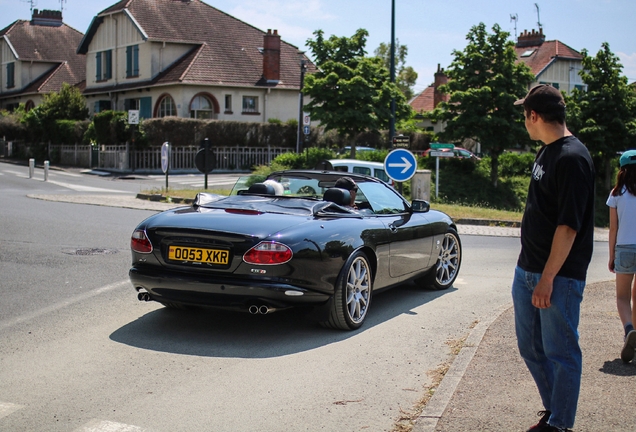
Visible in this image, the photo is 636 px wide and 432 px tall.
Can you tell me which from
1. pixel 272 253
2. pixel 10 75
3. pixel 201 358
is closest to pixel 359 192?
pixel 272 253

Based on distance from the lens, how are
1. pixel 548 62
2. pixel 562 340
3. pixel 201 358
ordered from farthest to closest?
pixel 548 62
pixel 201 358
pixel 562 340

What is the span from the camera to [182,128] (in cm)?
4059

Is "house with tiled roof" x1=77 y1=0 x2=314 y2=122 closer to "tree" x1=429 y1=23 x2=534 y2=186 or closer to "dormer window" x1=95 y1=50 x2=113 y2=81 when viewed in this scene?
"dormer window" x1=95 y1=50 x2=113 y2=81

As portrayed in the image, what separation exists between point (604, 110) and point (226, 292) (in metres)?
35.1

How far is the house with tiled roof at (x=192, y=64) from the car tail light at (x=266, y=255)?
40208 millimetres

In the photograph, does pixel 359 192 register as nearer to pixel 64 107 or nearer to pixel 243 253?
pixel 243 253

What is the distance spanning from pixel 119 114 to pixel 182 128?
330 centimetres

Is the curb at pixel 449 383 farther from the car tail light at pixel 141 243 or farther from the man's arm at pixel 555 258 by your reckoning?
the car tail light at pixel 141 243

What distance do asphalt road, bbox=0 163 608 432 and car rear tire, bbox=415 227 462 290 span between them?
0.14m

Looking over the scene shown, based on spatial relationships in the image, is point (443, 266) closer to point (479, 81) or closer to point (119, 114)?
point (479, 81)

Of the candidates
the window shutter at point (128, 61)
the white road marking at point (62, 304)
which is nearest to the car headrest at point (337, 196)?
the white road marking at point (62, 304)

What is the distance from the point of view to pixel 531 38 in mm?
69062

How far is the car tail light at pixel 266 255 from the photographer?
6121 mm

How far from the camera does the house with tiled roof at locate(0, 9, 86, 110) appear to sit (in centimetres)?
6278
